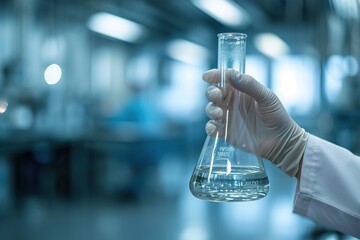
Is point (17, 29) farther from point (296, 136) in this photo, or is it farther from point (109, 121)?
point (296, 136)

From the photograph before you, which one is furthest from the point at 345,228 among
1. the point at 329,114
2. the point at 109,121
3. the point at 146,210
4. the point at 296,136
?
the point at 109,121

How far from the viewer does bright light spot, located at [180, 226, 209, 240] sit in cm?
292

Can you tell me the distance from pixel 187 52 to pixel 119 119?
5359 mm

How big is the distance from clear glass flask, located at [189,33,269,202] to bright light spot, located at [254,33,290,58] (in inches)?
274

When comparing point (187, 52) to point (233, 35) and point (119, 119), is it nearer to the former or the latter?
point (119, 119)

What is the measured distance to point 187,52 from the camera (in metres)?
9.64

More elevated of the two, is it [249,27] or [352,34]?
[249,27]

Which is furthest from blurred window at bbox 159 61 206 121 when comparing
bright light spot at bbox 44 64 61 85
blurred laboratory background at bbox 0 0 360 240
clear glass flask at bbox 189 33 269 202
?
clear glass flask at bbox 189 33 269 202

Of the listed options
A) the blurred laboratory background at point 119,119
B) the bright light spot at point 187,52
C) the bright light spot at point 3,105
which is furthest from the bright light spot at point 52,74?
the bright light spot at point 187,52

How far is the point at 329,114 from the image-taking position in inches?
165

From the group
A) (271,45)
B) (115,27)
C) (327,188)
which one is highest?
(115,27)

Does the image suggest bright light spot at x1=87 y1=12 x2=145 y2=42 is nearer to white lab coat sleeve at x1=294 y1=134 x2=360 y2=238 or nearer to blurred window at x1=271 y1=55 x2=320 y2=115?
blurred window at x1=271 y1=55 x2=320 y2=115

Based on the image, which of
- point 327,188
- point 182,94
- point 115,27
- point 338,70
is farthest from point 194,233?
point 182,94

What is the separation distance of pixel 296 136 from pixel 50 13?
4.95 m
